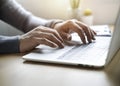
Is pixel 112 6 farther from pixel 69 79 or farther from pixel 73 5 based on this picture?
pixel 69 79

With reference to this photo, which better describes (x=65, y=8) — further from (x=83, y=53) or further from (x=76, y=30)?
→ (x=83, y=53)

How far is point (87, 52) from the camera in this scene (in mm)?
811

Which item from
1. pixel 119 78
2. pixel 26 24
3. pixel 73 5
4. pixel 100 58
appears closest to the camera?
pixel 119 78

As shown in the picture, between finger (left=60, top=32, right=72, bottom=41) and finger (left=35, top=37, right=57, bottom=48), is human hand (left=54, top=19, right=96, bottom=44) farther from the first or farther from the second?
finger (left=35, top=37, right=57, bottom=48)

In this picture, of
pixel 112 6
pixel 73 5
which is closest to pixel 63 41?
pixel 73 5

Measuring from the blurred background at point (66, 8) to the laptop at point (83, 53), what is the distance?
0.52 meters

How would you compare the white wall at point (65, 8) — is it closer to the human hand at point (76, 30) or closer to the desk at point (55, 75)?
the human hand at point (76, 30)

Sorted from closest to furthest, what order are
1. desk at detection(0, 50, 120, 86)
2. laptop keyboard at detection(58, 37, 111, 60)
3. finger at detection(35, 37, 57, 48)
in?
desk at detection(0, 50, 120, 86) < laptop keyboard at detection(58, 37, 111, 60) < finger at detection(35, 37, 57, 48)

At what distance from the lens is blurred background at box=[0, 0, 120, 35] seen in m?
1.42

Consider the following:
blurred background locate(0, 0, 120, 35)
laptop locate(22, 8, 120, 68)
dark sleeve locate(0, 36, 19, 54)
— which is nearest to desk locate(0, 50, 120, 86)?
laptop locate(22, 8, 120, 68)

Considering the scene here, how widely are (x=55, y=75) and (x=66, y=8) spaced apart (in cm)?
86

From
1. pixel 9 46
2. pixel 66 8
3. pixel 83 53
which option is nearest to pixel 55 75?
pixel 83 53

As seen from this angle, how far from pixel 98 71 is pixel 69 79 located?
92 mm

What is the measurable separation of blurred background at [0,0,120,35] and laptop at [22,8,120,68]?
52 centimetres
